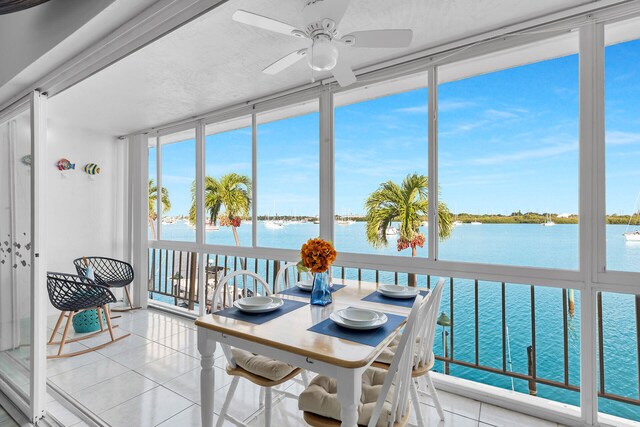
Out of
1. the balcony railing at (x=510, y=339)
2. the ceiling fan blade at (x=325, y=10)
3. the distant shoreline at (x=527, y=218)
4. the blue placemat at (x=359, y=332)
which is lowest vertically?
the balcony railing at (x=510, y=339)

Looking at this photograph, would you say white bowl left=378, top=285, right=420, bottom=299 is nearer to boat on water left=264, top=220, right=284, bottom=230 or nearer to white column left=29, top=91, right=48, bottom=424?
boat on water left=264, top=220, right=284, bottom=230

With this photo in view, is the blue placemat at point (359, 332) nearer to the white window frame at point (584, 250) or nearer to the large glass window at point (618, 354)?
the white window frame at point (584, 250)

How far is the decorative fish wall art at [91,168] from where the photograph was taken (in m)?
4.43

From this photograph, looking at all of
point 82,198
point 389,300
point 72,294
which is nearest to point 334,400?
point 389,300

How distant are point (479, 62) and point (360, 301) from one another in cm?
199

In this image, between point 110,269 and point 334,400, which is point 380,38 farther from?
point 110,269

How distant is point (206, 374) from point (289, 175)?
222cm

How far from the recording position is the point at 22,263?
2.38 metres

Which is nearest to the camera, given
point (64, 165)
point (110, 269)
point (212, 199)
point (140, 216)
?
point (212, 199)

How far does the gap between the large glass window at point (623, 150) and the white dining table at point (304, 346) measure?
137 cm

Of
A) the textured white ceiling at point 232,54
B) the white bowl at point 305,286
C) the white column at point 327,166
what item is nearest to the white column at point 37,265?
the textured white ceiling at point 232,54

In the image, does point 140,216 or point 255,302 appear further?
point 140,216

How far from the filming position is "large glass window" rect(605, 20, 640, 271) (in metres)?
1.92

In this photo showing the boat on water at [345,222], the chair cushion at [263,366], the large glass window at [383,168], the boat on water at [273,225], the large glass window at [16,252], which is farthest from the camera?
the boat on water at [273,225]
